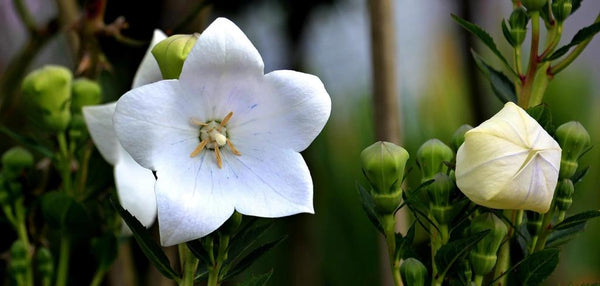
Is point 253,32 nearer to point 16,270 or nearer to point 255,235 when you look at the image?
point 16,270

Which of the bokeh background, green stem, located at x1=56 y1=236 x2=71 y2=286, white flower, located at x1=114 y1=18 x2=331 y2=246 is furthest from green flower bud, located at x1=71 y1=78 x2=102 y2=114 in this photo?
the bokeh background

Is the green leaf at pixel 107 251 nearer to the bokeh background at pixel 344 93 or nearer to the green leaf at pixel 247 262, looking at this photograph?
the green leaf at pixel 247 262

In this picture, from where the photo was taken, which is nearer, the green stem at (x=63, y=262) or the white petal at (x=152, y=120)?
the white petal at (x=152, y=120)

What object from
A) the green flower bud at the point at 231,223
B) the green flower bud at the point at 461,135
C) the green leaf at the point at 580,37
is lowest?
the green flower bud at the point at 231,223

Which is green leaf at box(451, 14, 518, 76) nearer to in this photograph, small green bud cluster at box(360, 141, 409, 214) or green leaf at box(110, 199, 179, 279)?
small green bud cluster at box(360, 141, 409, 214)

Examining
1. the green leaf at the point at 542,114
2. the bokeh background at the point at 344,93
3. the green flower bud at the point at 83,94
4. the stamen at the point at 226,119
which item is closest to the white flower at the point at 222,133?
the stamen at the point at 226,119

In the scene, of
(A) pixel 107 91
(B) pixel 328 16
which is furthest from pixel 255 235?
(B) pixel 328 16

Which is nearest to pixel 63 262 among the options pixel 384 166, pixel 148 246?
pixel 148 246
